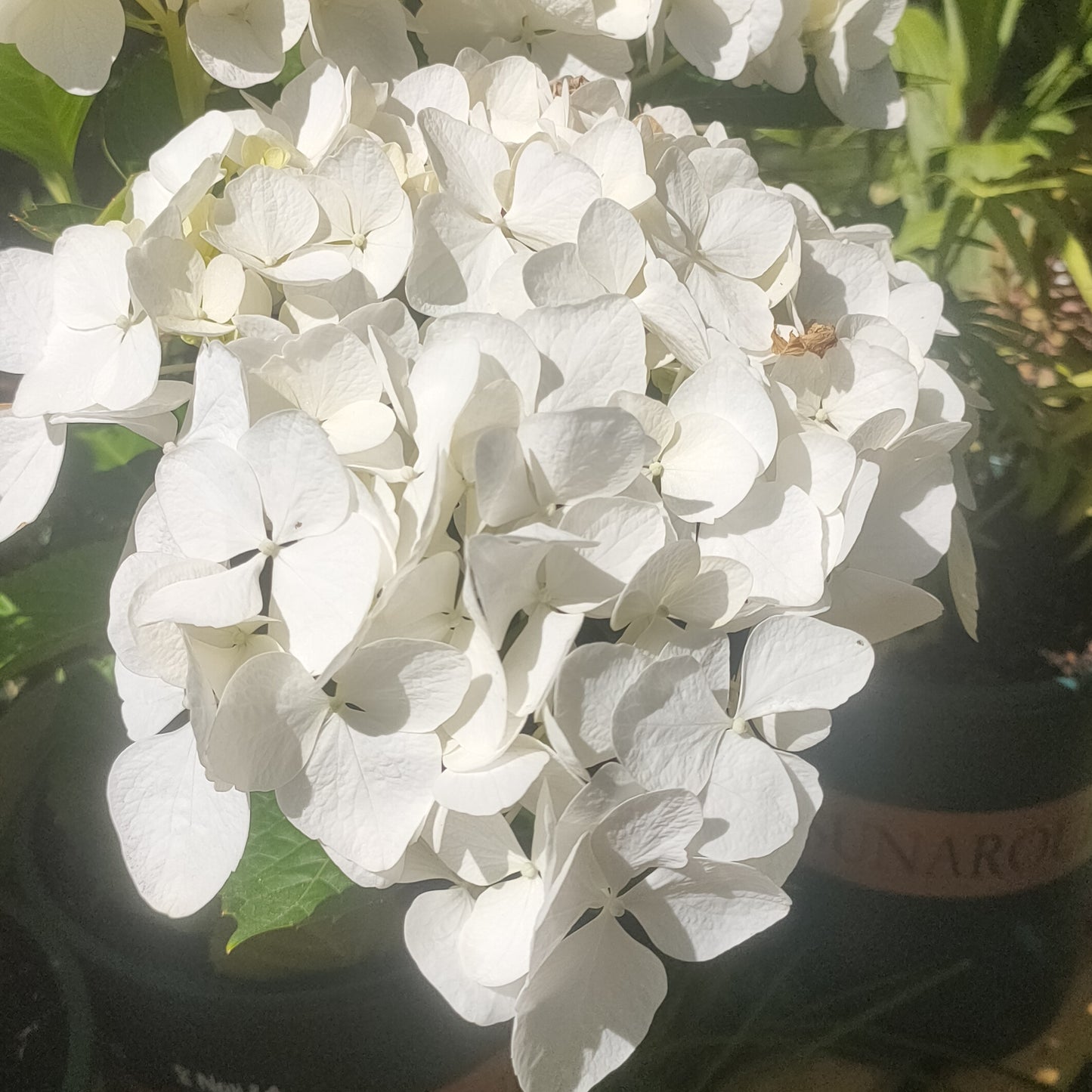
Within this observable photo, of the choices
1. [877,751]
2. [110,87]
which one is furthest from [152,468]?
[877,751]

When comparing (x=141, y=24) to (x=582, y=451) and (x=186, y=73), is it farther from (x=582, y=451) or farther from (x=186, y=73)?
(x=582, y=451)

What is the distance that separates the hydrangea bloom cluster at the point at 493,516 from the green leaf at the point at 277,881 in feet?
0.18

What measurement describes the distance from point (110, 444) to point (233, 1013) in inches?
9.1

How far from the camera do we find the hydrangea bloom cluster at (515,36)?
282mm

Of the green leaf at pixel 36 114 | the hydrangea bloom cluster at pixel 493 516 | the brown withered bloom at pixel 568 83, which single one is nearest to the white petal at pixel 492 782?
the hydrangea bloom cluster at pixel 493 516

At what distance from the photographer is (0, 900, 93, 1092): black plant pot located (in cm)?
44

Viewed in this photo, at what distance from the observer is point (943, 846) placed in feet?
1.62

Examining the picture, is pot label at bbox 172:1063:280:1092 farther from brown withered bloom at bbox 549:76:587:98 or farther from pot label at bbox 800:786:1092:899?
brown withered bloom at bbox 549:76:587:98

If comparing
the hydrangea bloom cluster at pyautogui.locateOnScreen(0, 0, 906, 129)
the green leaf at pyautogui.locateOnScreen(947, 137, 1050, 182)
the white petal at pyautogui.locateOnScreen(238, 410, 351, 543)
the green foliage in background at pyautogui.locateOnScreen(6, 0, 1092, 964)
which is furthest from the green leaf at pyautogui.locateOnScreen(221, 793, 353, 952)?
the green leaf at pyautogui.locateOnScreen(947, 137, 1050, 182)

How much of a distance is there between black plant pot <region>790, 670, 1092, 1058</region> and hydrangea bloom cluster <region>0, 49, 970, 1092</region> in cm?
24

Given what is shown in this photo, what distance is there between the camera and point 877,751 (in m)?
0.49

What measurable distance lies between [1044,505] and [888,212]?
18 cm

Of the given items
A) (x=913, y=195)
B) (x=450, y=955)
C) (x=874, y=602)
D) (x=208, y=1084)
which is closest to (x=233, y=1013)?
(x=208, y=1084)

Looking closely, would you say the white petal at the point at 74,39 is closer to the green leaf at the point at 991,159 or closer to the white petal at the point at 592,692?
the white petal at the point at 592,692
